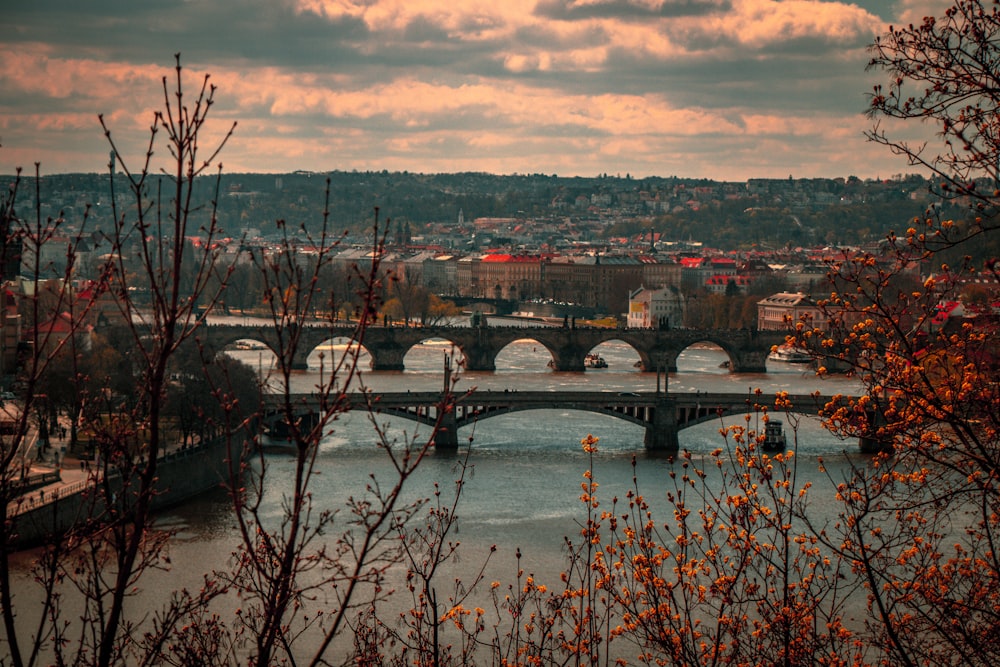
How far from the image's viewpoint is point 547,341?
3859 cm

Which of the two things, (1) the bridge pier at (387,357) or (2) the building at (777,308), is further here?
(2) the building at (777,308)

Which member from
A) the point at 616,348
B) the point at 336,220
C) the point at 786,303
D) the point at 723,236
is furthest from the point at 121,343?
the point at 336,220

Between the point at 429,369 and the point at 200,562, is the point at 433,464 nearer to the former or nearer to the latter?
the point at 200,562

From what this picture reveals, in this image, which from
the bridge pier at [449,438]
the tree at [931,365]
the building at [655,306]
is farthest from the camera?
the building at [655,306]

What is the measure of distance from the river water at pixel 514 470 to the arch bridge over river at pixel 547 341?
2.95 meters

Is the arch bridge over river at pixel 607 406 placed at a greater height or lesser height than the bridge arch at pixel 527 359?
greater

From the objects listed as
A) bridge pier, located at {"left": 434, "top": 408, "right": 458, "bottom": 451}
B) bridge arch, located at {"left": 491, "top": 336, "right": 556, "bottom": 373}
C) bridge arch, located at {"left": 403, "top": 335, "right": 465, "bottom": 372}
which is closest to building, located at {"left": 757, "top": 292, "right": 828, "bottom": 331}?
bridge arch, located at {"left": 491, "top": 336, "right": 556, "bottom": 373}

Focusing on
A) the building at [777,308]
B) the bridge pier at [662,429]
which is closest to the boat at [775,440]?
the bridge pier at [662,429]

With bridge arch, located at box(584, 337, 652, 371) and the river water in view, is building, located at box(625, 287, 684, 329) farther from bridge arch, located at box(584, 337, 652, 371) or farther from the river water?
the river water

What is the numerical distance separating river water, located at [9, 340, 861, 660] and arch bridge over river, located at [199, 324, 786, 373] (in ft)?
9.68

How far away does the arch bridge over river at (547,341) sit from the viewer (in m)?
37.7

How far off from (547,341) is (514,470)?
57.8 feet

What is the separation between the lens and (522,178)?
185m

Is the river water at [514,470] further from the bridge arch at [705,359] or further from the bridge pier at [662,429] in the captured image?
the bridge arch at [705,359]
